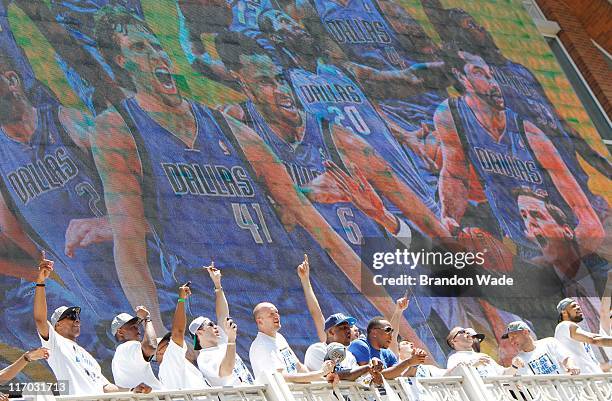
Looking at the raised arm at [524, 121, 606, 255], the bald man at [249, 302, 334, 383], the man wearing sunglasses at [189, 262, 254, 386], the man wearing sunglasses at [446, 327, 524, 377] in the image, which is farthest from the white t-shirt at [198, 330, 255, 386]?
the raised arm at [524, 121, 606, 255]

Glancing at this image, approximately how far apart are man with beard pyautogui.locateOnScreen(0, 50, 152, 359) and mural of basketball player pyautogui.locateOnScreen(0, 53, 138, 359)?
10mm

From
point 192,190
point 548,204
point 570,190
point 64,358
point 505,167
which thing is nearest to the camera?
point 64,358

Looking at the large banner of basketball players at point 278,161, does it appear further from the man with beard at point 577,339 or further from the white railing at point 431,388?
the white railing at point 431,388

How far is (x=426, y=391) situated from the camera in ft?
30.3

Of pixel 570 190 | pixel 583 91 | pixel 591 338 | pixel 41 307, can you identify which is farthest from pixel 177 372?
pixel 583 91

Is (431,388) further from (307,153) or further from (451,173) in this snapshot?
(451,173)

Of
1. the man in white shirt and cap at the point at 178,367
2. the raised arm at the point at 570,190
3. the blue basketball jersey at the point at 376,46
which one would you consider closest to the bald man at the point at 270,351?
the man in white shirt and cap at the point at 178,367

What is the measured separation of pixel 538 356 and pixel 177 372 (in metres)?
3.39

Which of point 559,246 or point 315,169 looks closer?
point 315,169

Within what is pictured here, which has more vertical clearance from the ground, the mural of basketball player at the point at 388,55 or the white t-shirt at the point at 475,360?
the white t-shirt at the point at 475,360

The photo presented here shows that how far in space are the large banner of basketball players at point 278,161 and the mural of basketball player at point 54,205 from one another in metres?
0.02

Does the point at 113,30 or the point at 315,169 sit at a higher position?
the point at 113,30

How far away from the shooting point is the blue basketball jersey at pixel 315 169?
1502 centimetres

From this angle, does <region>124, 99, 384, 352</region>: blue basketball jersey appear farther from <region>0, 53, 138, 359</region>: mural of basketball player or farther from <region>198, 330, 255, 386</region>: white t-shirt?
<region>198, 330, 255, 386</region>: white t-shirt
